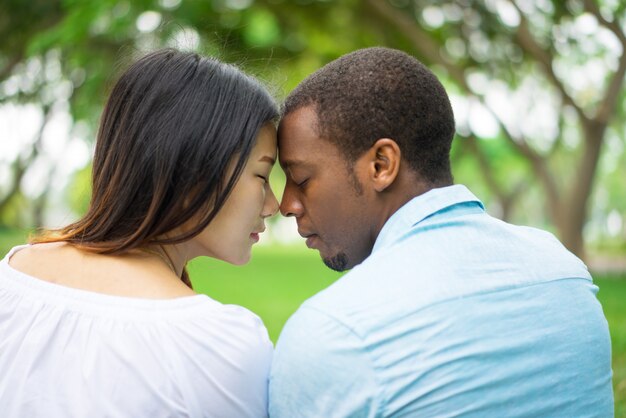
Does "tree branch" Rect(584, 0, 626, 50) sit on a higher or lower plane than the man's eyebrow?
lower

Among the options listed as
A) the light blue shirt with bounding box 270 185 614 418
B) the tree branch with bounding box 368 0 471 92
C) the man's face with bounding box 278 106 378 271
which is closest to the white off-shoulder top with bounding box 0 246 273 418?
the light blue shirt with bounding box 270 185 614 418

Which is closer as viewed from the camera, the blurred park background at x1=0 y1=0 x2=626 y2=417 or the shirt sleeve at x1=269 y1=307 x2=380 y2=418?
the shirt sleeve at x1=269 y1=307 x2=380 y2=418

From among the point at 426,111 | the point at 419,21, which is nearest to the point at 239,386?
the point at 426,111

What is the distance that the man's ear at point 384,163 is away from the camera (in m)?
2.48

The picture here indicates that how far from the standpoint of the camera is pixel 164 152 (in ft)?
7.82

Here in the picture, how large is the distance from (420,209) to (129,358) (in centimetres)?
87

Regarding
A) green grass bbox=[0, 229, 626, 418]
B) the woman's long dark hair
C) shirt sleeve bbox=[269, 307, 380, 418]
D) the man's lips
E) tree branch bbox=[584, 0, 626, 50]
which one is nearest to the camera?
shirt sleeve bbox=[269, 307, 380, 418]

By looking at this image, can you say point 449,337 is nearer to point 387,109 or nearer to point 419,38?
point 387,109

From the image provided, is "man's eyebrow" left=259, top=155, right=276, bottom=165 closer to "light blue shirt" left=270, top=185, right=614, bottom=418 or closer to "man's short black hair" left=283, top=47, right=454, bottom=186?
"man's short black hair" left=283, top=47, right=454, bottom=186

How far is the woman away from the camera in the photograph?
2.09 m

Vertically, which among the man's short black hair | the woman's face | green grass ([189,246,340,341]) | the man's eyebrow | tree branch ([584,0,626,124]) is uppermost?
the man's short black hair

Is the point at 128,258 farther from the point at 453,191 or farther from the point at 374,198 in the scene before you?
the point at 453,191

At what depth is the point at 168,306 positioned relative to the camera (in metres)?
2.13

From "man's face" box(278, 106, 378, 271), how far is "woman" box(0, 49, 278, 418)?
89 mm
